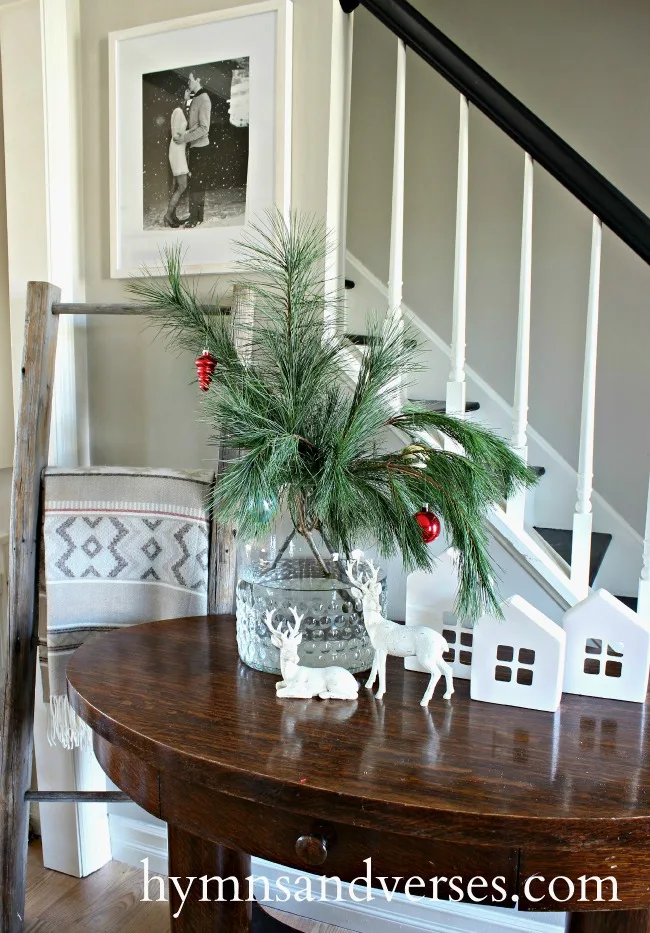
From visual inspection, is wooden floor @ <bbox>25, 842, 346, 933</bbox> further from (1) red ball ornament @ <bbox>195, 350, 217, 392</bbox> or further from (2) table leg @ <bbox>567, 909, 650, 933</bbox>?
(1) red ball ornament @ <bbox>195, 350, 217, 392</bbox>

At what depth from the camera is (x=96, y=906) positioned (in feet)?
5.45

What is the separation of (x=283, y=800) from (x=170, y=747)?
0.16 metres

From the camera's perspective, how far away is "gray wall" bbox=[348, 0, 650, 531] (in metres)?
2.14

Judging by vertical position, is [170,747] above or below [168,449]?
below

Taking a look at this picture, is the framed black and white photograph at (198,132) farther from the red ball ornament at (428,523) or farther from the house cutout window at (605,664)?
the house cutout window at (605,664)

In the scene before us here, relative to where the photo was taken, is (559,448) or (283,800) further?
(559,448)

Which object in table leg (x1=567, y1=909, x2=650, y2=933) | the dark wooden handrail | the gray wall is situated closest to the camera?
table leg (x1=567, y1=909, x2=650, y2=933)

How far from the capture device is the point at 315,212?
1.45 meters

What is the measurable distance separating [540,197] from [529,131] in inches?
41.7

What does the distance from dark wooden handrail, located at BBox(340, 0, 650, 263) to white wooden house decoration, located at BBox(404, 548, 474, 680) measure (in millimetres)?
675

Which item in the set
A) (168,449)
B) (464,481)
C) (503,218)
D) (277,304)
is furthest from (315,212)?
Result: (503,218)

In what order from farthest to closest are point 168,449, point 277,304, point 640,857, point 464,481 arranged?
point 168,449
point 277,304
point 464,481
point 640,857

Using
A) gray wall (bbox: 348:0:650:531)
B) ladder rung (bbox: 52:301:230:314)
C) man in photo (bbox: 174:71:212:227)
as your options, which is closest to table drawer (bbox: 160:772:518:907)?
ladder rung (bbox: 52:301:230:314)

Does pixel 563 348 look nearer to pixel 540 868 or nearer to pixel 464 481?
pixel 464 481
